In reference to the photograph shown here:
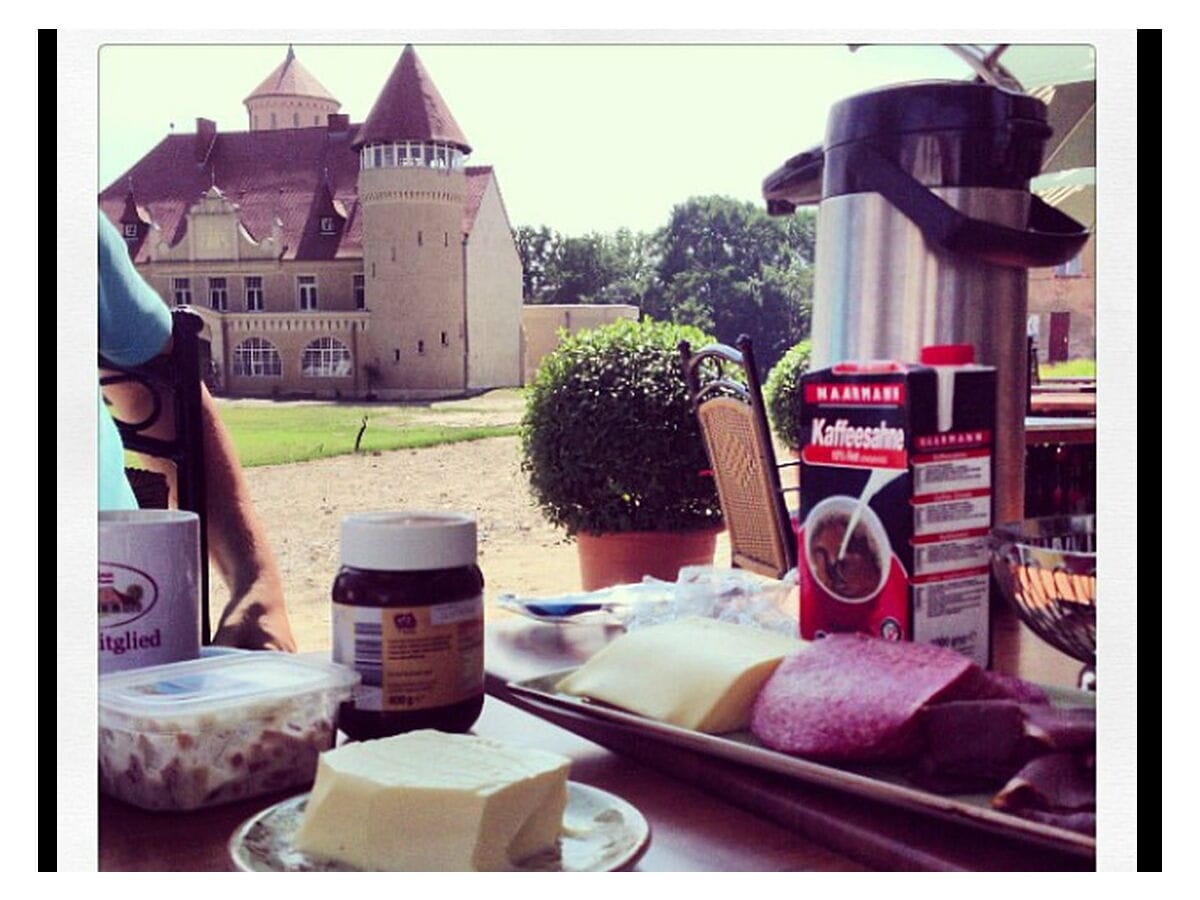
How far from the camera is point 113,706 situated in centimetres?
51

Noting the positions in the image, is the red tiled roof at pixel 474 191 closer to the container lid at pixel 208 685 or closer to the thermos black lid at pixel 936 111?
the thermos black lid at pixel 936 111

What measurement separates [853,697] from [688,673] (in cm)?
8

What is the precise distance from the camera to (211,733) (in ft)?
1.62

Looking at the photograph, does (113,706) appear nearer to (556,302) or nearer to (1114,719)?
(1114,719)

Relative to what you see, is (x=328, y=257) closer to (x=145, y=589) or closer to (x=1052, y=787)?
(x=145, y=589)

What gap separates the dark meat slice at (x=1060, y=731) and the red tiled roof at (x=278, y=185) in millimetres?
1031

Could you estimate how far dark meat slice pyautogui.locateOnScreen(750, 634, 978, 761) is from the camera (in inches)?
18.3

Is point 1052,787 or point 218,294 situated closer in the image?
point 1052,787

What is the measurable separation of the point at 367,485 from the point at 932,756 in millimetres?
1886

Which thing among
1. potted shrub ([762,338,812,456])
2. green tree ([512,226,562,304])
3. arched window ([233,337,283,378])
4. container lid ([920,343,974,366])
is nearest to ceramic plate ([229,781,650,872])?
container lid ([920,343,974,366])

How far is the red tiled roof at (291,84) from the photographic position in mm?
797

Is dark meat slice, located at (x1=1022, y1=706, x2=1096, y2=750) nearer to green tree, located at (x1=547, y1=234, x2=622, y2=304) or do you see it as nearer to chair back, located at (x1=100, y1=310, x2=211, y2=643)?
chair back, located at (x1=100, y1=310, x2=211, y2=643)

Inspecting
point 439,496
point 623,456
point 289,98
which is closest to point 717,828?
point 289,98
